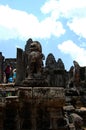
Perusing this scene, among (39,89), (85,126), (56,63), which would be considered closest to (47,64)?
(56,63)

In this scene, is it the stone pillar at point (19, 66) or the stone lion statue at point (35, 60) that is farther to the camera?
the stone pillar at point (19, 66)

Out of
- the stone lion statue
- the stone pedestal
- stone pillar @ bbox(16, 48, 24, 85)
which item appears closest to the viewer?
the stone pedestal

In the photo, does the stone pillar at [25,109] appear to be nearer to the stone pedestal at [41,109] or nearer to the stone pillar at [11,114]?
the stone pedestal at [41,109]

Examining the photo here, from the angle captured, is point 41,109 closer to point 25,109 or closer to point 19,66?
point 25,109

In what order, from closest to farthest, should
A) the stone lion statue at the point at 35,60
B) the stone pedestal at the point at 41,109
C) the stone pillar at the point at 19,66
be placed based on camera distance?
the stone pedestal at the point at 41,109 → the stone lion statue at the point at 35,60 → the stone pillar at the point at 19,66

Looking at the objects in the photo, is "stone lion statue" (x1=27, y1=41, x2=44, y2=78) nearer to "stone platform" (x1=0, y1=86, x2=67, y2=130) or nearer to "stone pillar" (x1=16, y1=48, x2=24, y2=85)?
"stone platform" (x1=0, y1=86, x2=67, y2=130)

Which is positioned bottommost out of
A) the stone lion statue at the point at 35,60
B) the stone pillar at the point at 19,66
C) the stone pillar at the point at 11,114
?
the stone pillar at the point at 11,114

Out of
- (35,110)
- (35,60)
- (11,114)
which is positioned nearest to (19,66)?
(35,60)

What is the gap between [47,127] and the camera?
12.7 m

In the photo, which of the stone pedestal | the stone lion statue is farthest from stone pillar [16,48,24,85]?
the stone pedestal

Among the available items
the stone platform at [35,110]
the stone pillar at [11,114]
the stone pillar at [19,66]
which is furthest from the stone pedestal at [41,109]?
the stone pillar at [19,66]

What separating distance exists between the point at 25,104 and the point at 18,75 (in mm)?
13304

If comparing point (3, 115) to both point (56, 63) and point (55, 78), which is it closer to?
point (55, 78)

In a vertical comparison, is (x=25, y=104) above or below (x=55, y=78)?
below
